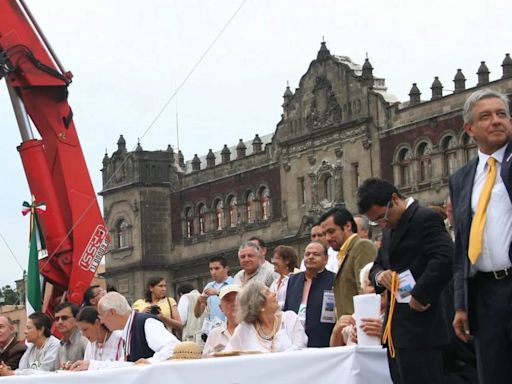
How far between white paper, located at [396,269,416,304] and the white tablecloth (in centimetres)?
50

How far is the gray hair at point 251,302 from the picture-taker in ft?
25.7

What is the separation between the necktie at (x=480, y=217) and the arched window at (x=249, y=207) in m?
47.1

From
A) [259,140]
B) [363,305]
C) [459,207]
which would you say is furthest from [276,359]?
[259,140]

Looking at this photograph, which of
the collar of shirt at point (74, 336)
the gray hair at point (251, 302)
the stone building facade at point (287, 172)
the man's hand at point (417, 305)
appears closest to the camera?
the man's hand at point (417, 305)

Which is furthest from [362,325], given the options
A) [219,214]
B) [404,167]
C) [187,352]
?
[219,214]

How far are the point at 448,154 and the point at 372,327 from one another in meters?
36.9

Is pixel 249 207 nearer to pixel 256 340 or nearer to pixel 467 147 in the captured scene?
pixel 467 147

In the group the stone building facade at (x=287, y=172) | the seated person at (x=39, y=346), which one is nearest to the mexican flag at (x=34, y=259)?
the seated person at (x=39, y=346)

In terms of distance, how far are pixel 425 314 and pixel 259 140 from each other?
46969 mm

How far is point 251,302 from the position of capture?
785cm

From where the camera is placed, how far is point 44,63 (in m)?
13.3

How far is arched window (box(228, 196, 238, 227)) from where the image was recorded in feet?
177

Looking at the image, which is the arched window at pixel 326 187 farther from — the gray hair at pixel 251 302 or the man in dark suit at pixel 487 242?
the man in dark suit at pixel 487 242

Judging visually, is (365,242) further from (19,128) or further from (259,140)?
(259,140)
